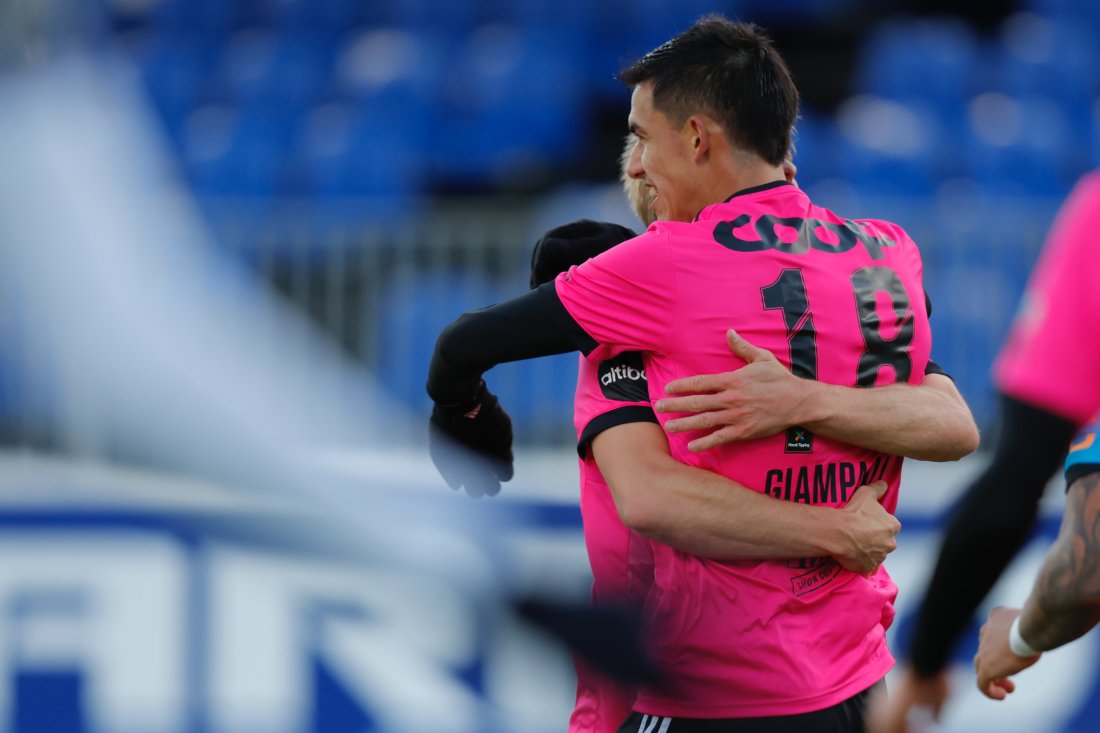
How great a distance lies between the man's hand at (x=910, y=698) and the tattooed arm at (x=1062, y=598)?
307 millimetres

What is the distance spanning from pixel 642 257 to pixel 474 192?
24.8 ft

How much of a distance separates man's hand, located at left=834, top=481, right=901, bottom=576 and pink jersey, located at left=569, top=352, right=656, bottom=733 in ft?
1.25

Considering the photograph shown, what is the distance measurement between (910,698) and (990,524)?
0.39 meters

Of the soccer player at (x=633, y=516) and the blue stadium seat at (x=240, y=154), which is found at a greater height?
the soccer player at (x=633, y=516)

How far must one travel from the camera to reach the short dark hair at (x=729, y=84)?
8.99 ft

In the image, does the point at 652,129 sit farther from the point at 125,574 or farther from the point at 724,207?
the point at 125,574

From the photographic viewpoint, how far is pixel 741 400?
2.59 meters

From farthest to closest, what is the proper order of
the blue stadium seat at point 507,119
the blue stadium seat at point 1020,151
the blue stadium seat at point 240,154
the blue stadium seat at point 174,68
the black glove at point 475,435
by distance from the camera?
the blue stadium seat at point 174,68
the blue stadium seat at point 507,119
the blue stadium seat at point 240,154
the blue stadium seat at point 1020,151
the black glove at point 475,435

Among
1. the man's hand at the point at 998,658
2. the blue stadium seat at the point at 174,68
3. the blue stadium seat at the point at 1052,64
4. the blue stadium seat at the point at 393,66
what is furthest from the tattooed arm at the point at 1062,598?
the blue stadium seat at the point at 174,68

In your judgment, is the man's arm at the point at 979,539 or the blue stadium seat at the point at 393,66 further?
the blue stadium seat at the point at 393,66

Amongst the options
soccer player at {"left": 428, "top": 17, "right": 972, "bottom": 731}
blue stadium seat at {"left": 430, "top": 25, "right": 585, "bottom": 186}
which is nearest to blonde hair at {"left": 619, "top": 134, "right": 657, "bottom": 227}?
soccer player at {"left": 428, "top": 17, "right": 972, "bottom": 731}

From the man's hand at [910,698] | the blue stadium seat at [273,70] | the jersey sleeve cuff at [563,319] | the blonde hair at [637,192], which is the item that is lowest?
the blue stadium seat at [273,70]

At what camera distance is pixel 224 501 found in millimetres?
1194

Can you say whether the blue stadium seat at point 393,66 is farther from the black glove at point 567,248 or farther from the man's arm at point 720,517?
the man's arm at point 720,517
